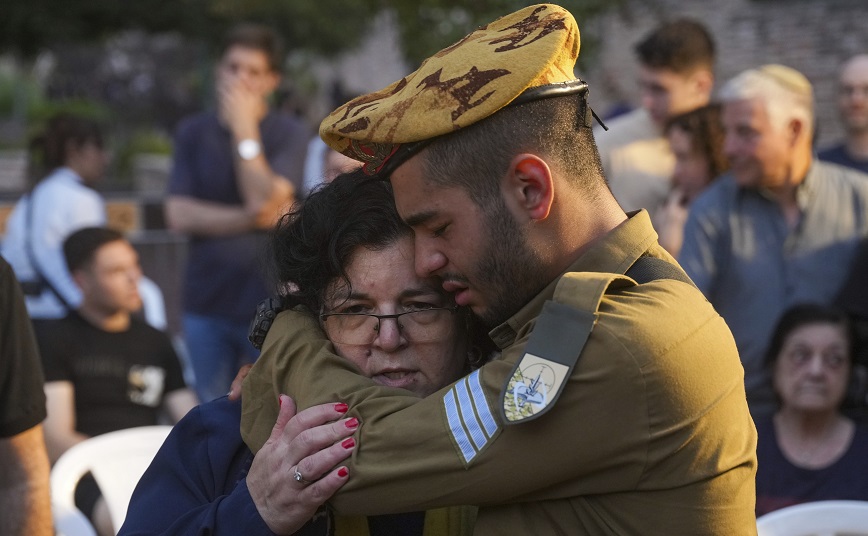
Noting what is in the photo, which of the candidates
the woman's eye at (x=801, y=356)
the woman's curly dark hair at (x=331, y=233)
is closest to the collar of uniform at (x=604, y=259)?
the woman's curly dark hair at (x=331, y=233)

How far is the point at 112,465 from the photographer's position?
4.12m

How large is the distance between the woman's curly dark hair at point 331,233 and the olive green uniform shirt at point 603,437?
19.9 inches

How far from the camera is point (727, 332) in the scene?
6.51ft

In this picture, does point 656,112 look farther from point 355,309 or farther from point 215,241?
point 355,309

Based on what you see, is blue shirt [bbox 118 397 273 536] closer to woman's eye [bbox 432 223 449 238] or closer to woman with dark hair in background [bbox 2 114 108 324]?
woman's eye [bbox 432 223 449 238]

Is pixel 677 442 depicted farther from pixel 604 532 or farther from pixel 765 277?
pixel 765 277

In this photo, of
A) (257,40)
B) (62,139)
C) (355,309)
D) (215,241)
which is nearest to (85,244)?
(215,241)

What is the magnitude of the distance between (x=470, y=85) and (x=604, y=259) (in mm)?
362

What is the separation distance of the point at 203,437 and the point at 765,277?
110 inches

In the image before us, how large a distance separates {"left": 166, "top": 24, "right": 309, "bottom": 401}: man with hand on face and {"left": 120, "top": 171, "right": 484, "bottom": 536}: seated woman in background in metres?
3.07

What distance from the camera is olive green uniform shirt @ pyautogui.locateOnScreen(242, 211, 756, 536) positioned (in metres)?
1.81

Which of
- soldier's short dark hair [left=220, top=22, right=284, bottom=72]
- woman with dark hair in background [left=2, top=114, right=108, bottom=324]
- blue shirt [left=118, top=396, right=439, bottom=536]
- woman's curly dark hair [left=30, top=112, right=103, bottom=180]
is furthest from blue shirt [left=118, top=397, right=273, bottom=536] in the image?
woman's curly dark hair [left=30, top=112, right=103, bottom=180]

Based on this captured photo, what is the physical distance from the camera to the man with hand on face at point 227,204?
18.4 ft

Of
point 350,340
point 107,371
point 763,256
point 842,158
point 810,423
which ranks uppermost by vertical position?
point 350,340
